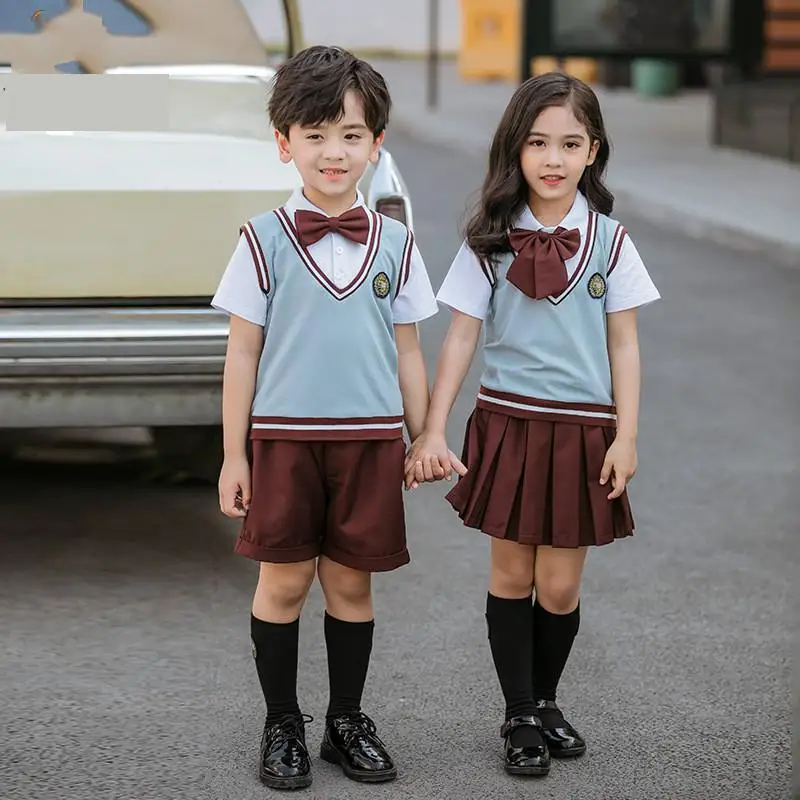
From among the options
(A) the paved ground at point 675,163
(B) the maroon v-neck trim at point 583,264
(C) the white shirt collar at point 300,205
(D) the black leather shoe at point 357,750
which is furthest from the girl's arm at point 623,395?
(A) the paved ground at point 675,163

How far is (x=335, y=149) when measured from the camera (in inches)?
141

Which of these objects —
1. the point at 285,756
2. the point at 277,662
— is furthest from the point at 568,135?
the point at 285,756

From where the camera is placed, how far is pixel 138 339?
4.87m

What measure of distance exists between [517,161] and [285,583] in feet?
3.14

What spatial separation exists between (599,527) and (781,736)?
2.26ft

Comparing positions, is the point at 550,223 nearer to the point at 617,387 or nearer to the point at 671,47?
the point at 617,387

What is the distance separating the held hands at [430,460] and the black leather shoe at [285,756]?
0.57m

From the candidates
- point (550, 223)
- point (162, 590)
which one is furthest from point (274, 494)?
point (162, 590)

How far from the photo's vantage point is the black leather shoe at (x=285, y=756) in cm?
375

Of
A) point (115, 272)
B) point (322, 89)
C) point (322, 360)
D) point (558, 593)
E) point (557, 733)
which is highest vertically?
point (322, 89)

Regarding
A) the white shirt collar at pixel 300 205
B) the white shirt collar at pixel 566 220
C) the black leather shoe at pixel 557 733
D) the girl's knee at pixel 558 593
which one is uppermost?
the white shirt collar at pixel 300 205

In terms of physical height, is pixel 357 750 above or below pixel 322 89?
below

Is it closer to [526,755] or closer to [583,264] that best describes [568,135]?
[583,264]

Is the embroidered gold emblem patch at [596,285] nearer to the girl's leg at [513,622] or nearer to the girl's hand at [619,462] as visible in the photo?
the girl's hand at [619,462]
